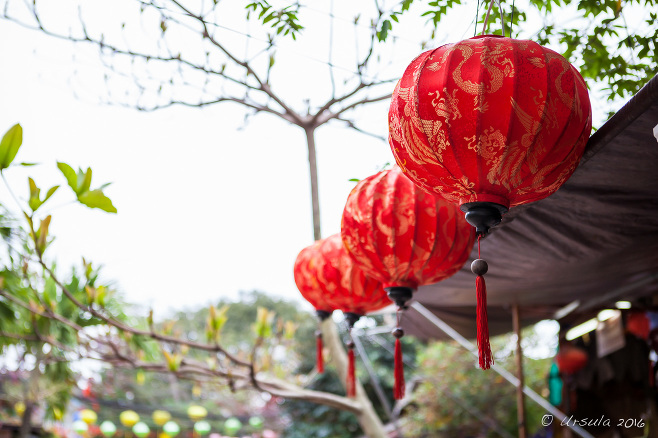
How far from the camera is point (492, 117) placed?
1174mm

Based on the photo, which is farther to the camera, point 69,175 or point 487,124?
point 69,175

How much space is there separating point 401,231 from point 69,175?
3.24 ft

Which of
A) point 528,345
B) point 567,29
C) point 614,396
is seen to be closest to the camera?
point 567,29

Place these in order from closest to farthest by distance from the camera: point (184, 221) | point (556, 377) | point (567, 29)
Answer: point (567, 29), point (556, 377), point (184, 221)

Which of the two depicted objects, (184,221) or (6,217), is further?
(184,221)

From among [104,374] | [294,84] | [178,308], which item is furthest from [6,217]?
[178,308]

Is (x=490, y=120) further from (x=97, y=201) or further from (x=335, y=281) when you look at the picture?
(x=335, y=281)

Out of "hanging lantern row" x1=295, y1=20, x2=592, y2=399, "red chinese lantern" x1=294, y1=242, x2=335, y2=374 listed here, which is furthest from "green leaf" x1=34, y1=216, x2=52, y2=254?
"hanging lantern row" x1=295, y1=20, x2=592, y2=399

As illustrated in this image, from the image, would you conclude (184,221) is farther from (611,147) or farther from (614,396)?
(611,147)

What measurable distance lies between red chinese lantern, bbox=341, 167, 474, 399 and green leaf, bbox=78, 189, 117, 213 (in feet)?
2.38

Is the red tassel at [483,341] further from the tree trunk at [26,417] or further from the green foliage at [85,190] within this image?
the tree trunk at [26,417]

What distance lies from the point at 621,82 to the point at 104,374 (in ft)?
44.6

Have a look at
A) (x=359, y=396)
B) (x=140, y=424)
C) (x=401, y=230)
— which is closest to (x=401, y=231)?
(x=401, y=230)

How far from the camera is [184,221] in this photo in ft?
79.9
